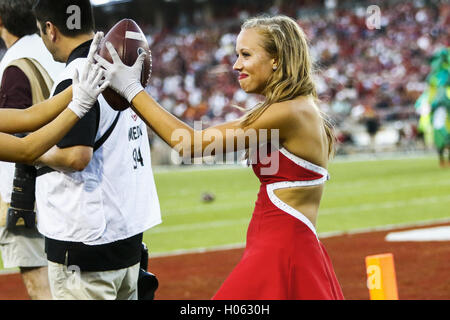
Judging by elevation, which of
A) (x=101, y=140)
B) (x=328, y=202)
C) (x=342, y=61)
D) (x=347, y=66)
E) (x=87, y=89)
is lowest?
(x=328, y=202)

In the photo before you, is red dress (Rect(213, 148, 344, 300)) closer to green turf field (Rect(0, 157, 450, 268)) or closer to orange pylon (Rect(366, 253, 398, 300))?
orange pylon (Rect(366, 253, 398, 300))

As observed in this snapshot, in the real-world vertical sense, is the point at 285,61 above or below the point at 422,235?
above

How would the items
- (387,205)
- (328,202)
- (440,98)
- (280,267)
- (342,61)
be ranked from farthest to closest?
(342,61)
(440,98)
(328,202)
(387,205)
(280,267)

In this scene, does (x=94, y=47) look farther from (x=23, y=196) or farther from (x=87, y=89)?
(x=23, y=196)

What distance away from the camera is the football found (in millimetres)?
2865

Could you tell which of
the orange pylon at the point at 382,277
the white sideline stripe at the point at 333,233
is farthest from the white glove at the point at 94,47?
the white sideline stripe at the point at 333,233

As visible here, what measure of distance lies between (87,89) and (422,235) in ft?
22.6

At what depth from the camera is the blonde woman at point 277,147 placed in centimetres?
272

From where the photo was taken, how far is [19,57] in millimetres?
3699

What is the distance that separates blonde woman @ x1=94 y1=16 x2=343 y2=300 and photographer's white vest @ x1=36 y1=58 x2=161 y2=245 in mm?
288

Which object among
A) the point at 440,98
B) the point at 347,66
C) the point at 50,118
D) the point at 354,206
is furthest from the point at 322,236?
the point at 347,66

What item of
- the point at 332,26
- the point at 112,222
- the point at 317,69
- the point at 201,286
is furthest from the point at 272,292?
the point at 332,26

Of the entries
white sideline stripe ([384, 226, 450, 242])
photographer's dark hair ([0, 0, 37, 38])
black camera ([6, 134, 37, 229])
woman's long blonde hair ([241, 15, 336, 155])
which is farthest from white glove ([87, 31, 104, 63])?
white sideline stripe ([384, 226, 450, 242])

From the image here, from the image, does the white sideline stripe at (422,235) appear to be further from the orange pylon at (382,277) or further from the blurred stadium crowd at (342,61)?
the blurred stadium crowd at (342,61)
